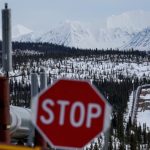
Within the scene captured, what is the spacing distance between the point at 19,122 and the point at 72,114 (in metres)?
3.91

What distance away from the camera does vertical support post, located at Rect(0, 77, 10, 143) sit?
756 centimetres

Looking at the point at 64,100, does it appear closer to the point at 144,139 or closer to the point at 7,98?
the point at 7,98

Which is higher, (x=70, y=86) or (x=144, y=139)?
(x=70, y=86)

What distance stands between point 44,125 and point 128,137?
16018cm

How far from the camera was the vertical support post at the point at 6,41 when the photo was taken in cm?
851

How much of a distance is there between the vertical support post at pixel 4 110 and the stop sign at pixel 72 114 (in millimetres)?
1143

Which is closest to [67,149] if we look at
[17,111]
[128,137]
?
[17,111]

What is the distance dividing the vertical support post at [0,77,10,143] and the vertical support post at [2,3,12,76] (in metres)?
1.02

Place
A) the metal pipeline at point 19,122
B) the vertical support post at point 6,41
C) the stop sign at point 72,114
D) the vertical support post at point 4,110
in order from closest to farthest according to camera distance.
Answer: the stop sign at point 72,114 → the vertical support post at point 4,110 → the vertical support post at point 6,41 → the metal pipeline at point 19,122

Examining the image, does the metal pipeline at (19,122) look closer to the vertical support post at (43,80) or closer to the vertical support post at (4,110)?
the vertical support post at (43,80)

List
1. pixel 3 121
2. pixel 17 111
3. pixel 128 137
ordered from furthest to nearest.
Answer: pixel 128 137, pixel 17 111, pixel 3 121

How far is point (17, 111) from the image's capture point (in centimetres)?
1061

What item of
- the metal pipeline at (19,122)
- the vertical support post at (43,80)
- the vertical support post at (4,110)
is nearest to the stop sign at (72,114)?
the vertical support post at (4,110)

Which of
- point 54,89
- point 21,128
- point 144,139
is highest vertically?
point 54,89
